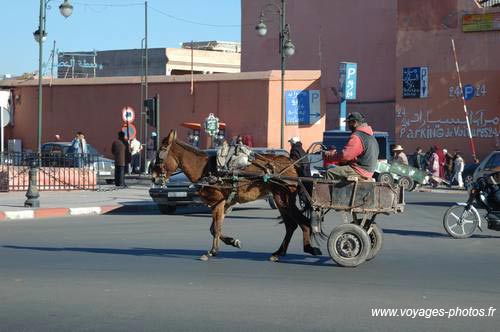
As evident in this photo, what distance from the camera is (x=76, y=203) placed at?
23.4 meters

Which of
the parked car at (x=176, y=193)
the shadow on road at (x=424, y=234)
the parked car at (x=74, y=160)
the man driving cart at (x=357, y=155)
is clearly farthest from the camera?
the parked car at (x=74, y=160)

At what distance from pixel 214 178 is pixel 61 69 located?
6041 cm

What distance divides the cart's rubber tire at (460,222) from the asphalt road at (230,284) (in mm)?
243

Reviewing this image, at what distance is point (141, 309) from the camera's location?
8.80 metres

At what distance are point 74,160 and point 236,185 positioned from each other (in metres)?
16.9

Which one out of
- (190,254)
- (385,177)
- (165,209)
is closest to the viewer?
(190,254)

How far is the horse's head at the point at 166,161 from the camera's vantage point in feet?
41.1

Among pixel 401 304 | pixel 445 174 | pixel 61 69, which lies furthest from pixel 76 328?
pixel 61 69

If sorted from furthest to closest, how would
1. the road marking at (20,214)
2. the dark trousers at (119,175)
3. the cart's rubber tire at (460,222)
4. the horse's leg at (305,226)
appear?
the dark trousers at (119,175)
the road marking at (20,214)
the cart's rubber tire at (460,222)
the horse's leg at (305,226)

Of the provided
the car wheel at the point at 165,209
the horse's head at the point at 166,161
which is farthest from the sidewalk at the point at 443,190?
the horse's head at the point at 166,161

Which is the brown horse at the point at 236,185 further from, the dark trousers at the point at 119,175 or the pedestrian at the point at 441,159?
the pedestrian at the point at 441,159

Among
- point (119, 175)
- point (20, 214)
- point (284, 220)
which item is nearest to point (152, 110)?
point (119, 175)

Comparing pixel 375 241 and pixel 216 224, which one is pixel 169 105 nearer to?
pixel 216 224

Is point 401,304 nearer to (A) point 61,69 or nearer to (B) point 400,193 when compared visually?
(B) point 400,193
